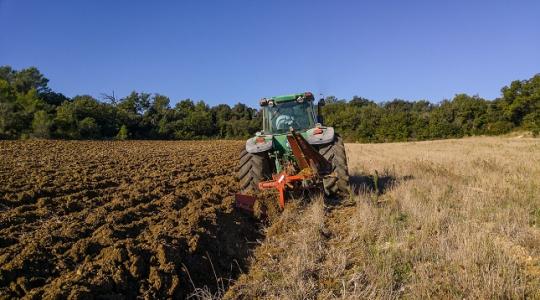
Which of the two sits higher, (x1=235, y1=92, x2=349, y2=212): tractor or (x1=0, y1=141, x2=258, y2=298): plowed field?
(x1=235, y1=92, x2=349, y2=212): tractor

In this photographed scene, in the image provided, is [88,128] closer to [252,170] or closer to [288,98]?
[288,98]

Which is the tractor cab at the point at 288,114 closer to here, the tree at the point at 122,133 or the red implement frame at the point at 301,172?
the red implement frame at the point at 301,172

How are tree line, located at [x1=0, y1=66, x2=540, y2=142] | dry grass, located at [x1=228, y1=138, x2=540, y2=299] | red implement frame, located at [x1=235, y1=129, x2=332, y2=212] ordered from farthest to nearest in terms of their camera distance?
tree line, located at [x1=0, y1=66, x2=540, y2=142] < red implement frame, located at [x1=235, y1=129, x2=332, y2=212] < dry grass, located at [x1=228, y1=138, x2=540, y2=299]

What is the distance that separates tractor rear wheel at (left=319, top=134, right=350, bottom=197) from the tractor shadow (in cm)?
68

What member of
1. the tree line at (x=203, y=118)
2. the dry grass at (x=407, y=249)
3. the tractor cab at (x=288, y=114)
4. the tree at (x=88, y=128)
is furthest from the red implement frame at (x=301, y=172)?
the tree at (x=88, y=128)

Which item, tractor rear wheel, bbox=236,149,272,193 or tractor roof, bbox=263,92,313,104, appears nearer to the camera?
tractor rear wheel, bbox=236,149,272,193

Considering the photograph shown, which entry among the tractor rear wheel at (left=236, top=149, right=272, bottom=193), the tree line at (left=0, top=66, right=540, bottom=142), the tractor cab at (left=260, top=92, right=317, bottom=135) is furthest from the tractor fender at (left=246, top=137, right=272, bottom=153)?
the tree line at (left=0, top=66, right=540, bottom=142)

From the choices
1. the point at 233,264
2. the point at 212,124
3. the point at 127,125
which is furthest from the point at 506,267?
the point at 212,124

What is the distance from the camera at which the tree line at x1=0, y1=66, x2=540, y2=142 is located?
1338 inches

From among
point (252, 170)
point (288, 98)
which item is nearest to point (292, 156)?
point (252, 170)

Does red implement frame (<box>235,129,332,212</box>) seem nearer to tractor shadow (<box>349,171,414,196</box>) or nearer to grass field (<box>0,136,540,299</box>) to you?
grass field (<box>0,136,540,299</box>)

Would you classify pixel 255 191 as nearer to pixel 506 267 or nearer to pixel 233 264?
pixel 233 264

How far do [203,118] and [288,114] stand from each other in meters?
41.7

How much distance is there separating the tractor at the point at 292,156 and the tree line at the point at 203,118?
26998 mm
